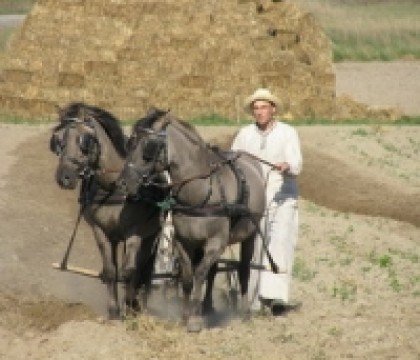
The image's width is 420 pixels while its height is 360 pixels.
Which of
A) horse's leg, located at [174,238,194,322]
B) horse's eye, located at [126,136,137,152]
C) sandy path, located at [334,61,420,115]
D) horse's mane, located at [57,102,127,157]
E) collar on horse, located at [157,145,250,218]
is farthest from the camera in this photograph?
sandy path, located at [334,61,420,115]

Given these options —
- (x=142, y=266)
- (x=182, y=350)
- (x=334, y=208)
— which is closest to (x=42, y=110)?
(x=334, y=208)

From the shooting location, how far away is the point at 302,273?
1767cm

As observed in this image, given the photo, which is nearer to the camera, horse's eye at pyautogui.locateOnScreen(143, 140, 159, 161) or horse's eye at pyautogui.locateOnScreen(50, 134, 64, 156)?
horse's eye at pyautogui.locateOnScreen(143, 140, 159, 161)

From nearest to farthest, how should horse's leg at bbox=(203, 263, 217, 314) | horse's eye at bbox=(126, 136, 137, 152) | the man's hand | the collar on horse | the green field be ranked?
1. horse's eye at bbox=(126, 136, 137, 152)
2. the collar on horse
3. the man's hand
4. horse's leg at bbox=(203, 263, 217, 314)
5. the green field

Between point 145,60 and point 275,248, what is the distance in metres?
13.4

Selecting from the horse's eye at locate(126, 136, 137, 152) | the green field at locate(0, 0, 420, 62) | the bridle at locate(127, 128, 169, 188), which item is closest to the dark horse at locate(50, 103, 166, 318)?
the bridle at locate(127, 128, 169, 188)

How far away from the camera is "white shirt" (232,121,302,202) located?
49.0ft

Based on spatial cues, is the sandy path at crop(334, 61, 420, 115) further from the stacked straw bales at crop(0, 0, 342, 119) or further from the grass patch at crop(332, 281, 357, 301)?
the grass patch at crop(332, 281, 357, 301)

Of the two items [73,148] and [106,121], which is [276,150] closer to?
[106,121]

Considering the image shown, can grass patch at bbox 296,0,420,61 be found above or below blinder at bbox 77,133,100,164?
above

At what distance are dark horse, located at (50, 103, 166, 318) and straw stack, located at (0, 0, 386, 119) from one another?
44.2 feet

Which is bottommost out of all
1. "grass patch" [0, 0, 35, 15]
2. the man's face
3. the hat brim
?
the man's face

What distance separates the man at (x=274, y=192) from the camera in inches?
588

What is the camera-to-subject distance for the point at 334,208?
22.7 meters
